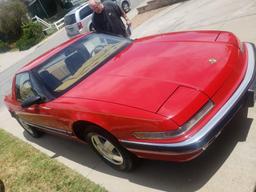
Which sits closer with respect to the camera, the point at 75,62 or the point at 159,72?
the point at 159,72

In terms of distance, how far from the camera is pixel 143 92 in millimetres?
3566

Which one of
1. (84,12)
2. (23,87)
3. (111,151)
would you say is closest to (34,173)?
(23,87)

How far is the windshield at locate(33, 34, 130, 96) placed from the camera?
4609mm

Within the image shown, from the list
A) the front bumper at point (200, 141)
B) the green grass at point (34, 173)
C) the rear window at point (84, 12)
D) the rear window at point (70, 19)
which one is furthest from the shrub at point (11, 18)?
the front bumper at point (200, 141)

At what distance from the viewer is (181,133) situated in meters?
3.17

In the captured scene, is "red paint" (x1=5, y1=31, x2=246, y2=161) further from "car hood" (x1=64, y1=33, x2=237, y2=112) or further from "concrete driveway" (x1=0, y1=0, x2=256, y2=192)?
"concrete driveway" (x1=0, y1=0, x2=256, y2=192)

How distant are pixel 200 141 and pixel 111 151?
1.26 metres

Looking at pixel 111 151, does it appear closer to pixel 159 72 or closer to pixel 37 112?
pixel 159 72

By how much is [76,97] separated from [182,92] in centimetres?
136

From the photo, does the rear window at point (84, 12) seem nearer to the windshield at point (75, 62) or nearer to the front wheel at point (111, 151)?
the windshield at point (75, 62)

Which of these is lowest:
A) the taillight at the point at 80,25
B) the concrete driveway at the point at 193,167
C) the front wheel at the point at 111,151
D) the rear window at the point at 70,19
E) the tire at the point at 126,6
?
the tire at the point at 126,6

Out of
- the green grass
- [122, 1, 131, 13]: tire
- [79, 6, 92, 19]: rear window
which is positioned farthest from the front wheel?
[122, 1, 131, 13]: tire

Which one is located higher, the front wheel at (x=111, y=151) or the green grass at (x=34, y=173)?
the front wheel at (x=111, y=151)

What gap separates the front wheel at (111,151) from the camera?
12.3 ft
